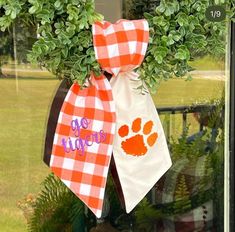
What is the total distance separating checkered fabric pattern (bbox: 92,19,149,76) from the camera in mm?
1706

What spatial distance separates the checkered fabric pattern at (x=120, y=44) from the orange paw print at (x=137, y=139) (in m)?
0.21

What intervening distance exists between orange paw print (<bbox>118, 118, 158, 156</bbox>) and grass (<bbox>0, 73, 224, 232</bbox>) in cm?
25

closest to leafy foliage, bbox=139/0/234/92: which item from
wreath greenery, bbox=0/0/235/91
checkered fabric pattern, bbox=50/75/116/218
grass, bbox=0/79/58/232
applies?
wreath greenery, bbox=0/0/235/91

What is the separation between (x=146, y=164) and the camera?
6.28ft

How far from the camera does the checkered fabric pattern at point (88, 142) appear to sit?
5.78 ft

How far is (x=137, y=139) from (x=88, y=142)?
0.19 metres

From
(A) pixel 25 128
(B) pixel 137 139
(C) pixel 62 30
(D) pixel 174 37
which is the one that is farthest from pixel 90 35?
(A) pixel 25 128

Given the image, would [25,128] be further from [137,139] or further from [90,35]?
[90,35]

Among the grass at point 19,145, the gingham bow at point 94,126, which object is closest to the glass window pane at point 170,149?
the grass at point 19,145

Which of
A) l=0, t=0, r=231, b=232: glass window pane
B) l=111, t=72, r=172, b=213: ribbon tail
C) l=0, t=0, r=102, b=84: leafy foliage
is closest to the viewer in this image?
l=0, t=0, r=102, b=84: leafy foliage

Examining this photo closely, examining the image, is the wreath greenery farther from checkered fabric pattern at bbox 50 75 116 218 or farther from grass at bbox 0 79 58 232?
grass at bbox 0 79 58 232

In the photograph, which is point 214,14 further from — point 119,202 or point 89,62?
point 119,202

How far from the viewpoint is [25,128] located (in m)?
2.23

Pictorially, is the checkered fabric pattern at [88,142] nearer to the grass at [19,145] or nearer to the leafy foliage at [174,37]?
the leafy foliage at [174,37]
